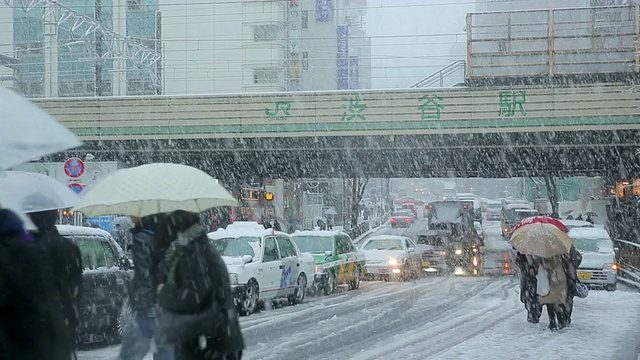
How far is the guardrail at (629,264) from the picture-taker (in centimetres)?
2444

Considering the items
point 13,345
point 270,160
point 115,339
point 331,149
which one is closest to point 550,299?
point 115,339

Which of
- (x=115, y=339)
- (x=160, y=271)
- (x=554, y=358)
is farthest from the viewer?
(x=115, y=339)

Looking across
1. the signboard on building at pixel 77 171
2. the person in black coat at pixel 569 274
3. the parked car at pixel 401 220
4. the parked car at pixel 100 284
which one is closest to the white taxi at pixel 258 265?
the signboard on building at pixel 77 171

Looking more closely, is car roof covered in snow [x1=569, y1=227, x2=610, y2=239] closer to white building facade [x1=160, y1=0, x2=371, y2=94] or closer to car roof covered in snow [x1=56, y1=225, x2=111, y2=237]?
car roof covered in snow [x1=56, y1=225, x2=111, y2=237]

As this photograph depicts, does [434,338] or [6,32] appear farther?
[6,32]

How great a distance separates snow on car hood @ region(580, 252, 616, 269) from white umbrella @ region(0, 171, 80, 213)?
18.0m

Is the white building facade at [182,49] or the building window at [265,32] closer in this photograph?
the white building facade at [182,49]

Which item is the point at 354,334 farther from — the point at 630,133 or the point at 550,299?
the point at 630,133

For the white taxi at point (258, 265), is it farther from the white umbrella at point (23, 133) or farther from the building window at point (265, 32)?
the building window at point (265, 32)

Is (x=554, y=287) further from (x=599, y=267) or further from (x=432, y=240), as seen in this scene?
(x=432, y=240)

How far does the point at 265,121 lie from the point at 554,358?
65.1ft

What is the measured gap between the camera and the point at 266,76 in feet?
192

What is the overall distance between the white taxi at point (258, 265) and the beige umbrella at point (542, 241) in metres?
5.20

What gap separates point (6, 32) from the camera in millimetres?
54750
